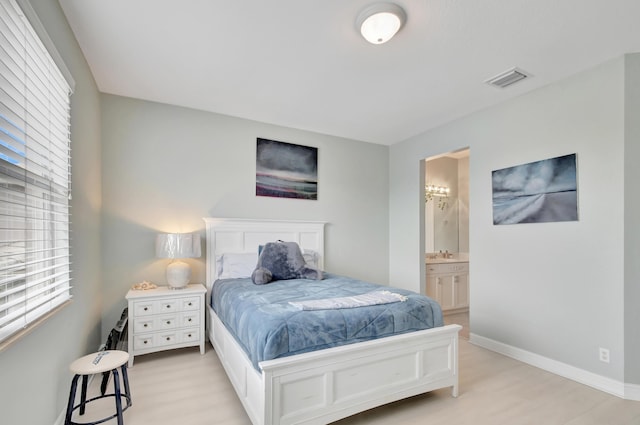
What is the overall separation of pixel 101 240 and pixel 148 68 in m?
1.74

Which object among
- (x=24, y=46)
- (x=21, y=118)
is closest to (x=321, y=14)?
(x=24, y=46)

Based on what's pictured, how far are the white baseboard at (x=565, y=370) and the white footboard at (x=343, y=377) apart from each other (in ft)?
3.92

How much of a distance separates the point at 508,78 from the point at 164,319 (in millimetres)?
3877

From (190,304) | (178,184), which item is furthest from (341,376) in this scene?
(178,184)

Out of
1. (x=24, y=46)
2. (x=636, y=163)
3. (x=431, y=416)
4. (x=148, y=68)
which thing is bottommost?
(x=431, y=416)

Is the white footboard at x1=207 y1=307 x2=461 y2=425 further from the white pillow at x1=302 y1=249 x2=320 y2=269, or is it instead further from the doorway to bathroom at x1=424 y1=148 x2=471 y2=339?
the doorway to bathroom at x1=424 y1=148 x2=471 y2=339

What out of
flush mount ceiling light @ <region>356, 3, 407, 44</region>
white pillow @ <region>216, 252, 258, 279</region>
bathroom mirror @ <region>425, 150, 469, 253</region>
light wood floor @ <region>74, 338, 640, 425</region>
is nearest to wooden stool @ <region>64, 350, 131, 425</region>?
light wood floor @ <region>74, 338, 640, 425</region>

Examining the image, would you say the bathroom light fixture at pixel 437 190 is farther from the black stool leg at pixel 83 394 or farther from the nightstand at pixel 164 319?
the black stool leg at pixel 83 394

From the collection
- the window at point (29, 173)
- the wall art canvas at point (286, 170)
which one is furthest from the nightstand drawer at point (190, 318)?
the wall art canvas at point (286, 170)

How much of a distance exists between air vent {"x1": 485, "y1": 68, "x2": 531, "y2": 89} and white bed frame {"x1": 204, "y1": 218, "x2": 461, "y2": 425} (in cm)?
221

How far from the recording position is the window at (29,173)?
4.37 ft

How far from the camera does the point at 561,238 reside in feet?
9.41

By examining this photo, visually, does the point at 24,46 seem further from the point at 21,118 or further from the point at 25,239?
the point at 25,239

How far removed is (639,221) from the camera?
7.97 ft
